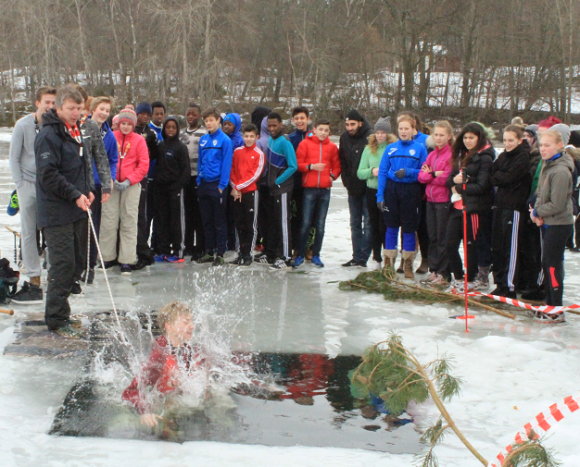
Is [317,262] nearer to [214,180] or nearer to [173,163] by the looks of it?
[214,180]

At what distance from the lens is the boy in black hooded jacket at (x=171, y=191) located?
334 inches

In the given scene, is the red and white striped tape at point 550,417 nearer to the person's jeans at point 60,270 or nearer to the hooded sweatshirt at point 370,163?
the person's jeans at point 60,270

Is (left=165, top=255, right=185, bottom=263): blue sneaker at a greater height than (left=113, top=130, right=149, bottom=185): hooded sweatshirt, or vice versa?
(left=113, top=130, right=149, bottom=185): hooded sweatshirt

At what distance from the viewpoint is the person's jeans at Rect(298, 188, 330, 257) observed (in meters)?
8.56

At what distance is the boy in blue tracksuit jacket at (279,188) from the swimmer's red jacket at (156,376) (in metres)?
4.38

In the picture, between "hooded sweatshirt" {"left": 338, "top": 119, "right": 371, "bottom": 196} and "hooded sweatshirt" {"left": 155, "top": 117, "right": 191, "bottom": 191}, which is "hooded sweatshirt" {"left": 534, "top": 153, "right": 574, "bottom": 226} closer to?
"hooded sweatshirt" {"left": 338, "top": 119, "right": 371, "bottom": 196}

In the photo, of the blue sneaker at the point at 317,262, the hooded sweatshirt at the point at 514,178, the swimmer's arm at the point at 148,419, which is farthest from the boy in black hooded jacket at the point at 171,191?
the swimmer's arm at the point at 148,419

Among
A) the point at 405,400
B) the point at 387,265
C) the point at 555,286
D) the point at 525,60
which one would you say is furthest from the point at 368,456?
the point at 525,60

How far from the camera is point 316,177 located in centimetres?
848

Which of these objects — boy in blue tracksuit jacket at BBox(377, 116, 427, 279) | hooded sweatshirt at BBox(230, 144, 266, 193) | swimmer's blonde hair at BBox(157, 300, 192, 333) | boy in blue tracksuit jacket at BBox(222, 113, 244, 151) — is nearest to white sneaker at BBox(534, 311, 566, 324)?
boy in blue tracksuit jacket at BBox(377, 116, 427, 279)

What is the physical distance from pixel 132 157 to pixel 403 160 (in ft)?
10.8

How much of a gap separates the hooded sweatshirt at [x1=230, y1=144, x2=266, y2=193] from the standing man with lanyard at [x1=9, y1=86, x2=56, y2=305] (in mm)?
2848

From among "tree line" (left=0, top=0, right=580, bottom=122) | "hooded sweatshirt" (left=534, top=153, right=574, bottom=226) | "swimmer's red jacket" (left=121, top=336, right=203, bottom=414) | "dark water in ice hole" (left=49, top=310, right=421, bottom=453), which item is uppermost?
"tree line" (left=0, top=0, right=580, bottom=122)

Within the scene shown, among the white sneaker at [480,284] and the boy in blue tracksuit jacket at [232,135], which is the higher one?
the boy in blue tracksuit jacket at [232,135]
